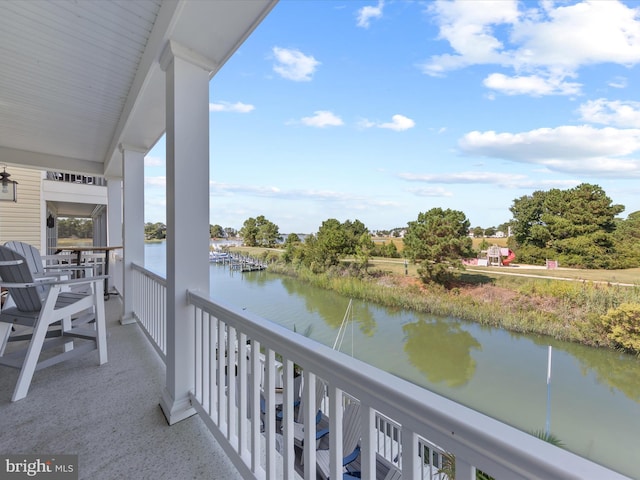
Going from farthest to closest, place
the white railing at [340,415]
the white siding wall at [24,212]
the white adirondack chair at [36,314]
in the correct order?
the white siding wall at [24,212] < the white adirondack chair at [36,314] < the white railing at [340,415]

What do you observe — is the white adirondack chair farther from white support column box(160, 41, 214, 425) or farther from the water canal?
white support column box(160, 41, 214, 425)

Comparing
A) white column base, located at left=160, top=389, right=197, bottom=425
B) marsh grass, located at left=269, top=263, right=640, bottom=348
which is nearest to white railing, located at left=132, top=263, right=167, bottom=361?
white column base, located at left=160, top=389, right=197, bottom=425

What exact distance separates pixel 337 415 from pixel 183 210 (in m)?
1.50

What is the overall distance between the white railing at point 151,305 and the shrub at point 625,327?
4203mm

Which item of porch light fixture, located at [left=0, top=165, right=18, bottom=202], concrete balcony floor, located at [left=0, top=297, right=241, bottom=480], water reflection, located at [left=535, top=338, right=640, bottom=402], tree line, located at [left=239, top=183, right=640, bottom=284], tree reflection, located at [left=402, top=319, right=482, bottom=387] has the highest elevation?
porch light fixture, located at [left=0, top=165, right=18, bottom=202]

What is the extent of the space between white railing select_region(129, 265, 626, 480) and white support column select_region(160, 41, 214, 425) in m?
0.09

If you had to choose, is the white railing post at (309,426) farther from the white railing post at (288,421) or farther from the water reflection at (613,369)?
the water reflection at (613,369)

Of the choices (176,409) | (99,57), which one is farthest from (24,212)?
(176,409)

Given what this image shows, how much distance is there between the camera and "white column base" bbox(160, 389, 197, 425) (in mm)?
1755

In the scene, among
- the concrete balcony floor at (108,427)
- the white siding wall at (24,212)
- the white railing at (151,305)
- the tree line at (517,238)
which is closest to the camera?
the concrete balcony floor at (108,427)

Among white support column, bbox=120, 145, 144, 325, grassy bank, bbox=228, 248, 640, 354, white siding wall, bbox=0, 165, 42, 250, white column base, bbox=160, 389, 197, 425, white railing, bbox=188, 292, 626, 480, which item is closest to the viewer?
white railing, bbox=188, 292, 626, 480

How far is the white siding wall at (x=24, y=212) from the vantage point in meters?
5.95

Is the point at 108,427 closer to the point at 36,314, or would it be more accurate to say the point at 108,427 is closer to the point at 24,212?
the point at 36,314

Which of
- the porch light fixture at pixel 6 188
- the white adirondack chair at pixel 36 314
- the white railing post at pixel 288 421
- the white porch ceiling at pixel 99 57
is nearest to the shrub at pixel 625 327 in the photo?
the white railing post at pixel 288 421
